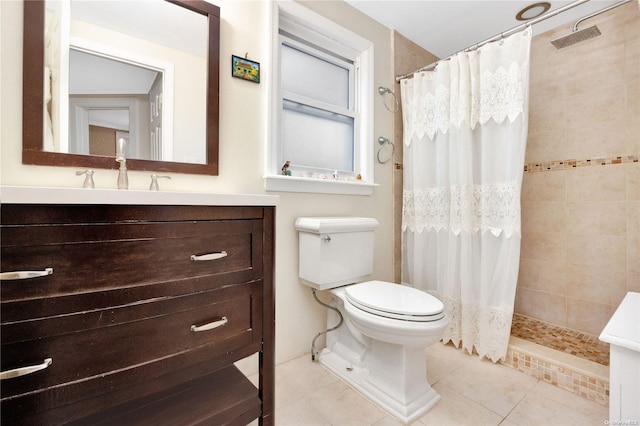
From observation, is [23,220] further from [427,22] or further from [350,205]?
[427,22]

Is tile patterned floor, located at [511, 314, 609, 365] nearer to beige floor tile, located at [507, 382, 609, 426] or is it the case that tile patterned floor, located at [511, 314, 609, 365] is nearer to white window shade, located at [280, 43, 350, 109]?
beige floor tile, located at [507, 382, 609, 426]

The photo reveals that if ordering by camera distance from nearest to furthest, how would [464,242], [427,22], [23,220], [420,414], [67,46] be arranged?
[23,220]
[67,46]
[420,414]
[464,242]
[427,22]

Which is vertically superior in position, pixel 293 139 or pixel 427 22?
pixel 427 22

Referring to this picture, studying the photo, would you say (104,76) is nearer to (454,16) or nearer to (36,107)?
(36,107)

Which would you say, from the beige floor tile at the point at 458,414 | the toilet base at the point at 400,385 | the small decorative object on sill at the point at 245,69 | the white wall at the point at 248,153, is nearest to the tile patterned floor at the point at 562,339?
the beige floor tile at the point at 458,414

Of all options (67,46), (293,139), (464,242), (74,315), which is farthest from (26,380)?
(464,242)

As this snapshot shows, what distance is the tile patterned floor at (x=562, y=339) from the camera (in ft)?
5.32

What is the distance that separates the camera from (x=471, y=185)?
5.69 ft

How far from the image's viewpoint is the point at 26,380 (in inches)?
25.2

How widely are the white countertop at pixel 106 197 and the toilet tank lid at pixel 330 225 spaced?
627 mm

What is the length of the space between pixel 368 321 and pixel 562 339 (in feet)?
4.88

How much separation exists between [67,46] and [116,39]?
Answer: 18 centimetres

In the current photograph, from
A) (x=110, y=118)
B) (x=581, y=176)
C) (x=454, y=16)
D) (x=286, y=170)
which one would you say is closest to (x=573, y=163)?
→ (x=581, y=176)

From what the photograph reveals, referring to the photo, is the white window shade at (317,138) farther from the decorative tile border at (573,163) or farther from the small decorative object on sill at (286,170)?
the decorative tile border at (573,163)
